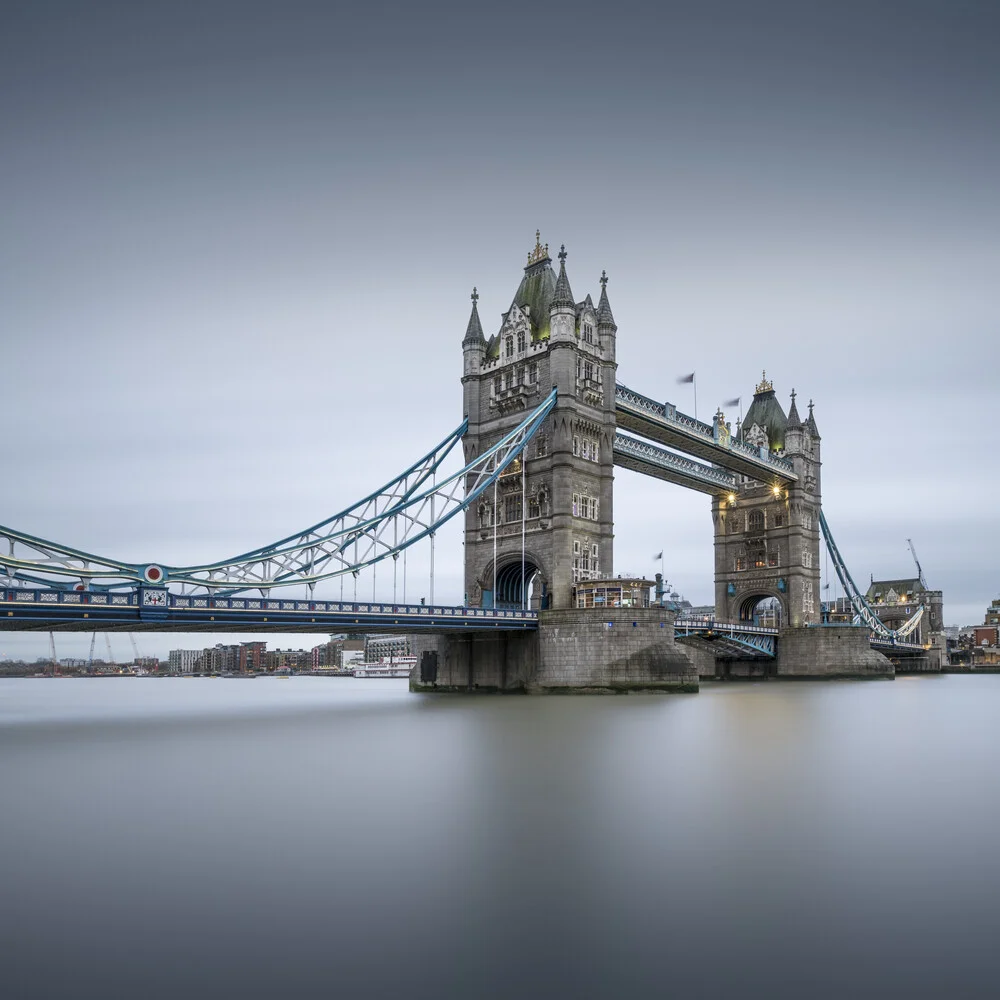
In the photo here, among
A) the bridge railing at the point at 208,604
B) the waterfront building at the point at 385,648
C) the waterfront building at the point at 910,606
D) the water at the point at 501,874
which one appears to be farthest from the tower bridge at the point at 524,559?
the waterfront building at the point at 385,648

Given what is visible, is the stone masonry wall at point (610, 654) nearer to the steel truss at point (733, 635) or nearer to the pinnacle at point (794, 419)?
the steel truss at point (733, 635)

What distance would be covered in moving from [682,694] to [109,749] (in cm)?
3068

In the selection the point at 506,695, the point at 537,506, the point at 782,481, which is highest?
the point at 782,481

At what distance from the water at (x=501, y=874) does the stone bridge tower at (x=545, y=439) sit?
2903 cm

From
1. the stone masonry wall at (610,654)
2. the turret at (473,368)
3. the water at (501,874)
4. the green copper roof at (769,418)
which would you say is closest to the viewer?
the water at (501,874)

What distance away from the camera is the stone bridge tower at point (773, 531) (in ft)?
252

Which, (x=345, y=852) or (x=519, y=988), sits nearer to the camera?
(x=519, y=988)

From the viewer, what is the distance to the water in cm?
709

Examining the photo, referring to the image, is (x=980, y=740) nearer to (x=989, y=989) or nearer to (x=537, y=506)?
(x=989, y=989)

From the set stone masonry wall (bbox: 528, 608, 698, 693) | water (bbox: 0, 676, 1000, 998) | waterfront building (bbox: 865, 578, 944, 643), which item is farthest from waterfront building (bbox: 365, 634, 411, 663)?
water (bbox: 0, 676, 1000, 998)

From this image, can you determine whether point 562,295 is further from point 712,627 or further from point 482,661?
point 712,627

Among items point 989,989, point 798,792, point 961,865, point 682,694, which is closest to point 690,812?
Result: point 798,792

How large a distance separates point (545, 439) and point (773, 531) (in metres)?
36.9

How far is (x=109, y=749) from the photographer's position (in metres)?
22.9
